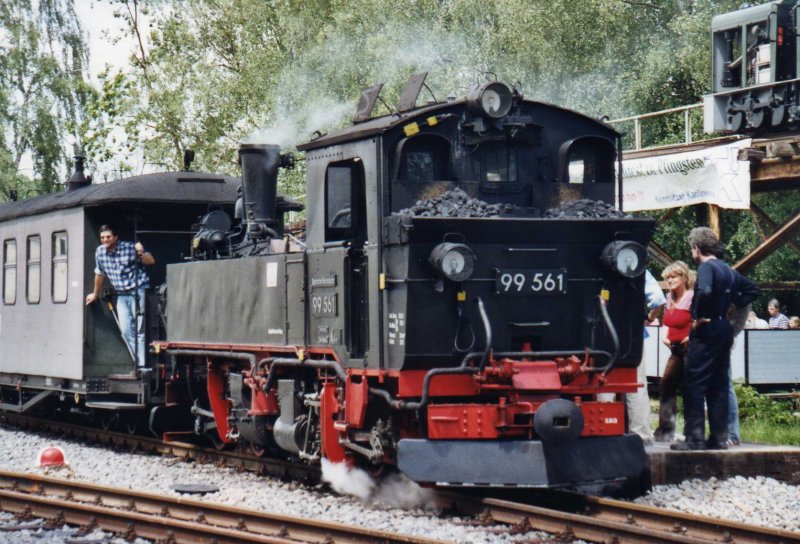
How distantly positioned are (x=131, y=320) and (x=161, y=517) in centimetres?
524

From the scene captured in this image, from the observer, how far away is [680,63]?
2884 cm

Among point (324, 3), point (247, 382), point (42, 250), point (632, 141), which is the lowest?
point (247, 382)

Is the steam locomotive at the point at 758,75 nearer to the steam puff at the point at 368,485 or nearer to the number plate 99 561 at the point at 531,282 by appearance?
the number plate 99 561 at the point at 531,282

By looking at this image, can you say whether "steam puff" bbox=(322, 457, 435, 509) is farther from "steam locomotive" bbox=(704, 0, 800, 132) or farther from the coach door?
"steam locomotive" bbox=(704, 0, 800, 132)

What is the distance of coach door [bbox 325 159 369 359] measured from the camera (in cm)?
916

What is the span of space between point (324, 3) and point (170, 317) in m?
21.4

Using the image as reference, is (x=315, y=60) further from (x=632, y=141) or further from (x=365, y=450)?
(x=365, y=450)

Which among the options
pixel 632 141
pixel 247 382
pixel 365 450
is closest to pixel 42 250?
pixel 247 382

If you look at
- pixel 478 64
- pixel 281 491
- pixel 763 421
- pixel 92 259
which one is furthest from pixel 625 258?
pixel 478 64

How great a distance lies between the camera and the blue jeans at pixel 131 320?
45.0 ft

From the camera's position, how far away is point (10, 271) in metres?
16.5

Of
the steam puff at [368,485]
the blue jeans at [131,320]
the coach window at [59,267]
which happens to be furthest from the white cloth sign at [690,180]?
the steam puff at [368,485]

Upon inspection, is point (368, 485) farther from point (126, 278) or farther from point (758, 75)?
point (758, 75)

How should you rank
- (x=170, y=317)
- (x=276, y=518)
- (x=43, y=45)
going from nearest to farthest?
(x=276, y=518)
(x=170, y=317)
(x=43, y=45)
